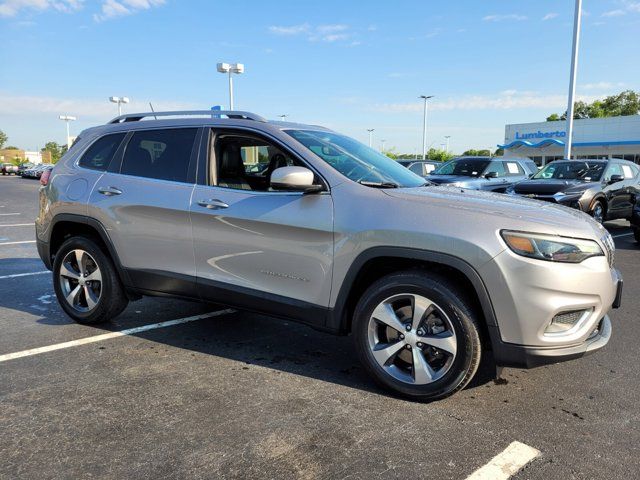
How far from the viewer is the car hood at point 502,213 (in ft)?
9.34

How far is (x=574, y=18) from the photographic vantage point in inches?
772

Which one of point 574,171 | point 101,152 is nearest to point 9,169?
point 574,171

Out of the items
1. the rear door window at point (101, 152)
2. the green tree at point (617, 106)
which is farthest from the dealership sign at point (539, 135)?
the rear door window at point (101, 152)

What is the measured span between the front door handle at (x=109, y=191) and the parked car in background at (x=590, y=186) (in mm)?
8370

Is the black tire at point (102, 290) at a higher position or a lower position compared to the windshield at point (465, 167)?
lower

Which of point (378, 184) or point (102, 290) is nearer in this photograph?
point (378, 184)

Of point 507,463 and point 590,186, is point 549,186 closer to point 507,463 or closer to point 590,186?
point 590,186

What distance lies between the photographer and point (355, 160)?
3781mm

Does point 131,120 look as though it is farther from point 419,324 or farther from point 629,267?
point 629,267

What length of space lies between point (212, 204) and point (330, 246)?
3.31 feet

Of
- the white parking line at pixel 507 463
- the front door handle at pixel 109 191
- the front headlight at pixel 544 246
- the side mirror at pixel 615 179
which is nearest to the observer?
the white parking line at pixel 507 463

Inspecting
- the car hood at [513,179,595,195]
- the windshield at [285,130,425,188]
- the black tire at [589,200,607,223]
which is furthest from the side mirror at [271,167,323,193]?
the black tire at [589,200,607,223]

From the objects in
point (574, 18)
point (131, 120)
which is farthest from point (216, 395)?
point (574, 18)

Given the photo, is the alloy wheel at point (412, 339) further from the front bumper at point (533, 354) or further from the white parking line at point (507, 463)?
the white parking line at point (507, 463)
